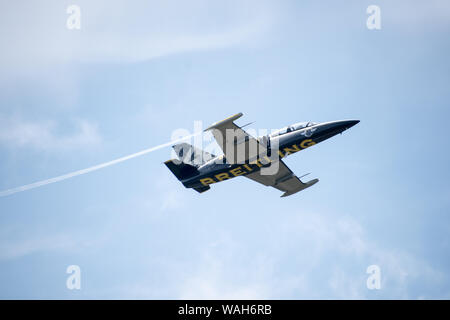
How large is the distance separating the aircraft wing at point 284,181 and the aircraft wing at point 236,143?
179 inches

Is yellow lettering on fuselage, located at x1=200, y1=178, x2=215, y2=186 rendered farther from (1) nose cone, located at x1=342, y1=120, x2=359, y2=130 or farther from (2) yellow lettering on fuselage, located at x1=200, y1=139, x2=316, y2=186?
(1) nose cone, located at x1=342, y1=120, x2=359, y2=130

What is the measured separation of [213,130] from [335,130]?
29.9 feet

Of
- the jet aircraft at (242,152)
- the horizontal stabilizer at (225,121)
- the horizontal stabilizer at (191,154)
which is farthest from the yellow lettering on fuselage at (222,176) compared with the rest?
the horizontal stabilizer at (225,121)

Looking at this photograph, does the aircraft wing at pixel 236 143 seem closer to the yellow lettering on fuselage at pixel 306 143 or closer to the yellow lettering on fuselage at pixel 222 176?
the yellow lettering on fuselage at pixel 222 176

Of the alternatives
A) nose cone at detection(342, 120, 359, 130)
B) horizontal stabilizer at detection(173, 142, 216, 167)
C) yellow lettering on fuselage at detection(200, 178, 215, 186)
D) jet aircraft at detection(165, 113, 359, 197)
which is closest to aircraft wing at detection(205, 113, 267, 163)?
jet aircraft at detection(165, 113, 359, 197)

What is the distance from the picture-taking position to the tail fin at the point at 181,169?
43156 millimetres

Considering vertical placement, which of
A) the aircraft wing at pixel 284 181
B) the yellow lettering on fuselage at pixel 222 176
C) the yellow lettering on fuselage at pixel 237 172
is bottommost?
the aircraft wing at pixel 284 181

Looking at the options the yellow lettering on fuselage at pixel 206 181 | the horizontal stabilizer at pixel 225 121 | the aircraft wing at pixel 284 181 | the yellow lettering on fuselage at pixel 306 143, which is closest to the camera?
the horizontal stabilizer at pixel 225 121
